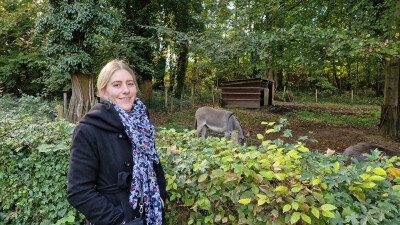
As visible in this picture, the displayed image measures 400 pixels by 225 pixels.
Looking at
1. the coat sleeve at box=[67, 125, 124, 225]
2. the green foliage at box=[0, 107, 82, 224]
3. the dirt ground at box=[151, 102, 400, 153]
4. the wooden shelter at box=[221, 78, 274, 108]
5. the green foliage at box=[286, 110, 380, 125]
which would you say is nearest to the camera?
the coat sleeve at box=[67, 125, 124, 225]

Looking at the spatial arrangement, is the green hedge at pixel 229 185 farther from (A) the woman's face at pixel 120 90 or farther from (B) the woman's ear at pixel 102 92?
(B) the woman's ear at pixel 102 92

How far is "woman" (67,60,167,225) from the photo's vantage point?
144 cm

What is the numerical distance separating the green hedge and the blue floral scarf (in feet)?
1.32

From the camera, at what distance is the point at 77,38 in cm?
970

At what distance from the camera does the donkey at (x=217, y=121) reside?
27.9 feet

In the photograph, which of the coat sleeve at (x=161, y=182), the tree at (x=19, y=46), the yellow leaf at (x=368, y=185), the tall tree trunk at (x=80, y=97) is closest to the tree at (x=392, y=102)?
the yellow leaf at (x=368, y=185)

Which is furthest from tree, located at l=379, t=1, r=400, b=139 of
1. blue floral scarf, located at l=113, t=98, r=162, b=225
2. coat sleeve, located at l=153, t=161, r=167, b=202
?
blue floral scarf, located at l=113, t=98, r=162, b=225

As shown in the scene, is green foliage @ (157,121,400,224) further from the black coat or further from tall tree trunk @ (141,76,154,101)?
tall tree trunk @ (141,76,154,101)

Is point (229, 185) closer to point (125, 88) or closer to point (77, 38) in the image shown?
point (125, 88)

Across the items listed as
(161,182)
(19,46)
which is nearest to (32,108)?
(161,182)

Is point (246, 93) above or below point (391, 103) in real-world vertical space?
above

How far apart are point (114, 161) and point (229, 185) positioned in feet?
3.02

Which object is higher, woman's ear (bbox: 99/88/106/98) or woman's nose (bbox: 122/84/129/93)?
woman's nose (bbox: 122/84/129/93)

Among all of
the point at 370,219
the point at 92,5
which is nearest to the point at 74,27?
the point at 92,5
